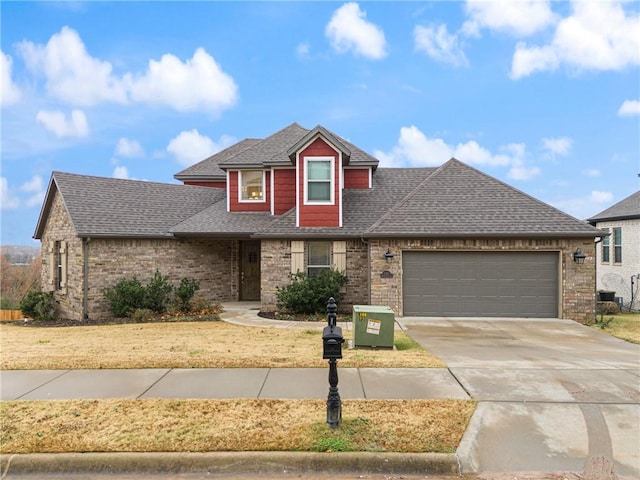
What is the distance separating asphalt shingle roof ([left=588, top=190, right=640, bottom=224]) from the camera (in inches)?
741

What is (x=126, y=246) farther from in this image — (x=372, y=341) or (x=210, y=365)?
(x=372, y=341)

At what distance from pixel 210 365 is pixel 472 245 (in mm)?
9001

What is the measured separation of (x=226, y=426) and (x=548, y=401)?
13.8ft

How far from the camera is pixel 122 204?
50.8 feet

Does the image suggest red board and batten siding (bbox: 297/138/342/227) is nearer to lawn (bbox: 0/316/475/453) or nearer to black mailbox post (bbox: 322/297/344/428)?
lawn (bbox: 0/316/475/453)

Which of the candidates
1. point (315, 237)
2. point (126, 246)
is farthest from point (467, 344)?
point (126, 246)

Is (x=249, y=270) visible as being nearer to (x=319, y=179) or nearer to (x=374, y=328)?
(x=319, y=179)

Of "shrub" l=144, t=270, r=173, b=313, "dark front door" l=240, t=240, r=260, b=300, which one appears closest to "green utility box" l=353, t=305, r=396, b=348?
"shrub" l=144, t=270, r=173, b=313

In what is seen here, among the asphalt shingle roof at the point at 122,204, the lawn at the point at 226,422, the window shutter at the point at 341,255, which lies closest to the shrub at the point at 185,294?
the asphalt shingle roof at the point at 122,204

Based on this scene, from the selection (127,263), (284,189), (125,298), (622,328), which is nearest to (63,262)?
(127,263)

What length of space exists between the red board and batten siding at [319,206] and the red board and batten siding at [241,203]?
274 centimetres

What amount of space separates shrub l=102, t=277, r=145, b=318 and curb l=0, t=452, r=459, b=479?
10136 millimetres

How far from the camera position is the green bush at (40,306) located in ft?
47.9

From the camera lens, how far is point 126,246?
1419cm
